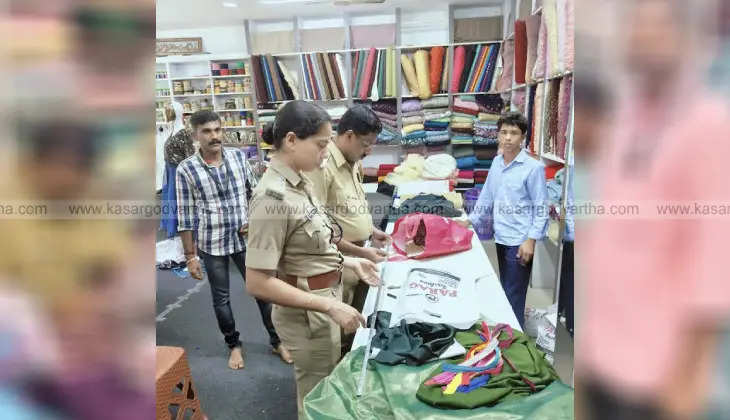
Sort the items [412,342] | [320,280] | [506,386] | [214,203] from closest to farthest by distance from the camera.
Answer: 1. [506,386]
2. [412,342]
3. [320,280]
4. [214,203]

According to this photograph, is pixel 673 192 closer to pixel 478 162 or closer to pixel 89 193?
pixel 89 193

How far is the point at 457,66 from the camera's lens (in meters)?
4.68

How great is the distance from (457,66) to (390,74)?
768 millimetres

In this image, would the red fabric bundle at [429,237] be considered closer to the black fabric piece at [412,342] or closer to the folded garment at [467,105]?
the black fabric piece at [412,342]

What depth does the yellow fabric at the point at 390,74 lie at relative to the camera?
15.5 ft

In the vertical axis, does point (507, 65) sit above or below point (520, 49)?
above

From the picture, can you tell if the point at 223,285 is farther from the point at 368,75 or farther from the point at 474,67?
the point at 474,67

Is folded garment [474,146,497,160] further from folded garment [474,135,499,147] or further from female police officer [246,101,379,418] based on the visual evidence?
female police officer [246,101,379,418]

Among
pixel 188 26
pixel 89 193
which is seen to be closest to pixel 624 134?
pixel 89 193

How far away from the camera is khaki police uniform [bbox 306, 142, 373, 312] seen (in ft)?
6.03

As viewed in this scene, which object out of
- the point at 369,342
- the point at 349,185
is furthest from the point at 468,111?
the point at 369,342

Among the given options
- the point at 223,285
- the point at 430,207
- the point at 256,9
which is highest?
the point at 256,9

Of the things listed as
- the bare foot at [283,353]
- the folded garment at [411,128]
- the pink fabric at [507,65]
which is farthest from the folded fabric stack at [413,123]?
the bare foot at [283,353]

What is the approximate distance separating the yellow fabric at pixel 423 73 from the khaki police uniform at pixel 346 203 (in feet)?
9.89
